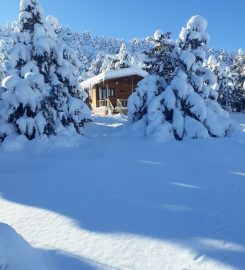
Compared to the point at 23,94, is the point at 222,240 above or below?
below

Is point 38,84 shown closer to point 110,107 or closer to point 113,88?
point 110,107

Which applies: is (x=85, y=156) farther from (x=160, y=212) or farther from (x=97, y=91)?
(x=97, y=91)

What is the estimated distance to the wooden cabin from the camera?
115 feet

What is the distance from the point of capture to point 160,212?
6.91 meters

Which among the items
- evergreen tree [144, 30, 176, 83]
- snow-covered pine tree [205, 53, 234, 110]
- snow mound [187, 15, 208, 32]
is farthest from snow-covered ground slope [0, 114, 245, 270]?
snow-covered pine tree [205, 53, 234, 110]

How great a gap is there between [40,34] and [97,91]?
894 inches

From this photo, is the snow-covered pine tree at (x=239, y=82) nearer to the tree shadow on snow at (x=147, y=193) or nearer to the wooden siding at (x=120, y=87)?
the wooden siding at (x=120, y=87)

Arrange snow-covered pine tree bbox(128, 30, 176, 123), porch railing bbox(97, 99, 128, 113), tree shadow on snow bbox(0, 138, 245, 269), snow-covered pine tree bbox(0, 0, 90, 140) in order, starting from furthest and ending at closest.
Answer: porch railing bbox(97, 99, 128, 113) → snow-covered pine tree bbox(128, 30, 176, 123) → snow-covered pine tree bbox(0, 0, 90, 140) → tree shadow on snow bbox(0, 138, 245, 269)

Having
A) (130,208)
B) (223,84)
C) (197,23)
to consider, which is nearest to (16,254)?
(130,208)

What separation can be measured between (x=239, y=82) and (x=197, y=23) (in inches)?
1417

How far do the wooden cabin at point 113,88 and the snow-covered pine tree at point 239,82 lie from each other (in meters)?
19.9

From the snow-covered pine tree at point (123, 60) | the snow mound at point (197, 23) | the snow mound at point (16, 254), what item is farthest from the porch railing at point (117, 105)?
the snow mound at point (16, 254)

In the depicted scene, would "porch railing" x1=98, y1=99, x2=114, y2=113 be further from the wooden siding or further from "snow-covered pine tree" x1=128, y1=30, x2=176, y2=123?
"snow-covered pine tree" x1=128, y1=30, x2=176, y2=123

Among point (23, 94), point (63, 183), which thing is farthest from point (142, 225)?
point (23, 94)
